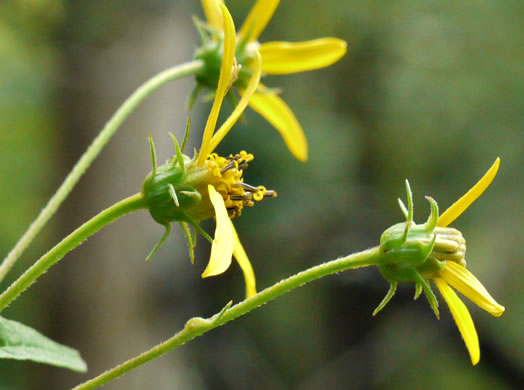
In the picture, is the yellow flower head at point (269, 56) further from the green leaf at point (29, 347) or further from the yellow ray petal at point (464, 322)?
the green leaf at point (29, 347)

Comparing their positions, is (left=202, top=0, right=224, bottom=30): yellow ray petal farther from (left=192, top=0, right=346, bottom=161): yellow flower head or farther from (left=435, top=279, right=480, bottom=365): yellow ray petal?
(left=435, top=279, right=480, bottom=365): yellow ray petal

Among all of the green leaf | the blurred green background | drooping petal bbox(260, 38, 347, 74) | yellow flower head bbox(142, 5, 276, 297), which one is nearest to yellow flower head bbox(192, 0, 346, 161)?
drooping petal bbox(260, 38, 347, 74)

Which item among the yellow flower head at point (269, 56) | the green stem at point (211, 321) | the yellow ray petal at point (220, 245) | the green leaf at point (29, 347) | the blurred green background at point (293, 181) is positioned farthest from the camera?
the blurred green background at point (293, 181)

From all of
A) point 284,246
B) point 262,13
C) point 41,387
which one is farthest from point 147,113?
point 262,13

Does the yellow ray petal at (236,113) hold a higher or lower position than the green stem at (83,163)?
higher

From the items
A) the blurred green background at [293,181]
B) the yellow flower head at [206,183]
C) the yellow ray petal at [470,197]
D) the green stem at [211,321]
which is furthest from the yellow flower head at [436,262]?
the blurred green background at [293,181]

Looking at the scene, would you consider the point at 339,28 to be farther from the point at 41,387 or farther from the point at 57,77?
the point at 41,387
